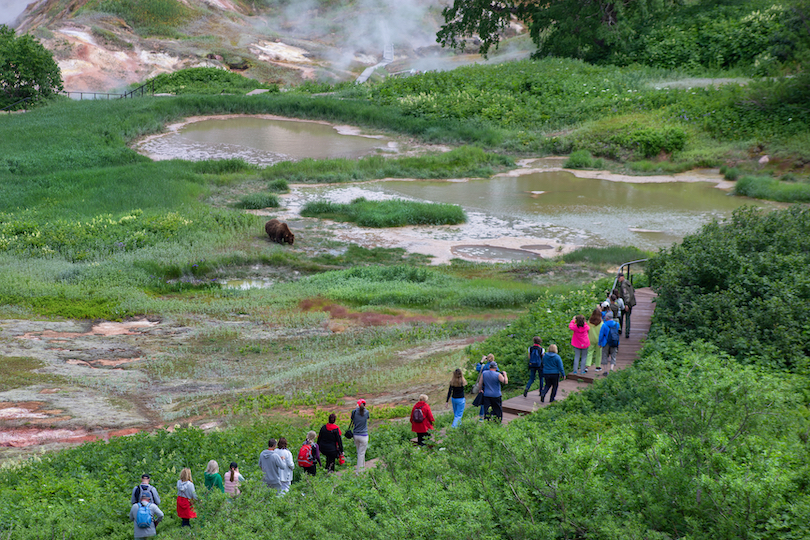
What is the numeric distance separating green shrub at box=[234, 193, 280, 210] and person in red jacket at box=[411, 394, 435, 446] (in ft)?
70.9

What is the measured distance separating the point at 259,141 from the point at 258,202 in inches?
606

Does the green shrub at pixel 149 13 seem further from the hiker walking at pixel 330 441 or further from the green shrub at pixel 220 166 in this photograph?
the hiker walking at pixel 330 441

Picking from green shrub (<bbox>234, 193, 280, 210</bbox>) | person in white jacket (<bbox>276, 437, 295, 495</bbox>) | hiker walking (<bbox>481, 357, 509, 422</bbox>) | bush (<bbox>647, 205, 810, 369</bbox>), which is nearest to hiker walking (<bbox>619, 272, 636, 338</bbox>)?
bush (<bbox>647, 205, 810, 369</bbox>)

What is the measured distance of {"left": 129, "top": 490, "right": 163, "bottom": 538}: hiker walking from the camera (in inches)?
360

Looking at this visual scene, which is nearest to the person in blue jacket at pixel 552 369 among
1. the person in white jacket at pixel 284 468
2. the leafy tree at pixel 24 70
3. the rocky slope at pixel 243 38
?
the person in white jacket at pixel 284 468

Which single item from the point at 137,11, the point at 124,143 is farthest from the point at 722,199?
the point at 137,11

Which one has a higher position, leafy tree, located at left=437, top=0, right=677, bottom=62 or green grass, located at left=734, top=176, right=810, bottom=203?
leafy tree, located at left=437, top=0, right=677, bottom=62

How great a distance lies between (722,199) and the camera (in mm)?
32000

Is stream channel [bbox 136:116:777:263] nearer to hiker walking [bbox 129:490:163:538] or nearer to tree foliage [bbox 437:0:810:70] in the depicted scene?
tree foliage [bbox 437:0:810:70]

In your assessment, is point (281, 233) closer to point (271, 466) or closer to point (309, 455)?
point (309, 455)

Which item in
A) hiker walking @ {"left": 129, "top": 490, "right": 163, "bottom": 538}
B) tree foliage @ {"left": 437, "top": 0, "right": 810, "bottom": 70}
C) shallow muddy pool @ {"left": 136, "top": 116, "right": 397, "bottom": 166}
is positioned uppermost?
tree foliage @ {"left": 437, "top": 0, "right": 810, "bottom": 70}

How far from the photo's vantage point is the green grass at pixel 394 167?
37344mm

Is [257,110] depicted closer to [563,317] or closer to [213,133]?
[213,133]

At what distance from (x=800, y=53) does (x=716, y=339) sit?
31462 mm
